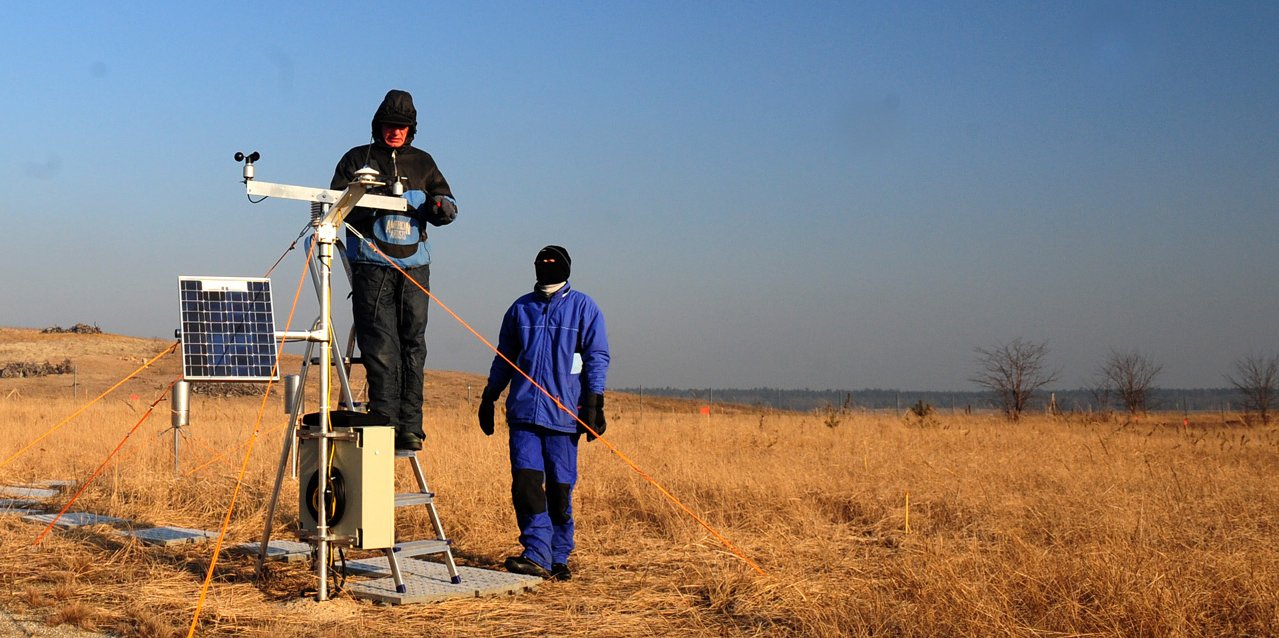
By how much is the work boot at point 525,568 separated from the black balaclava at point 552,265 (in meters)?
1.76

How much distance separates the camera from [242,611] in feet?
18.1

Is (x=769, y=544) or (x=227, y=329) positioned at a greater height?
(x=227, y=329)

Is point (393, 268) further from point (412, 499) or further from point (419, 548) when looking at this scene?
point (419, 548)

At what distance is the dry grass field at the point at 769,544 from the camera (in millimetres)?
5137

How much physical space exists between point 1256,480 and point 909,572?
759cm

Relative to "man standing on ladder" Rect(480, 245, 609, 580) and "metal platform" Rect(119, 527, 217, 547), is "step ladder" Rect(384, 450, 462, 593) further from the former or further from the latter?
"metal platform" Rect(119, 527, 217, 547)

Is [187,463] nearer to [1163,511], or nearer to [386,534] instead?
[386,534]

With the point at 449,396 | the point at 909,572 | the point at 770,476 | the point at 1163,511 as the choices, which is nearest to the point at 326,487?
the point at 909,572

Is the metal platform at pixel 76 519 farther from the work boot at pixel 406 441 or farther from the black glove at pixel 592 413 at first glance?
the black glove at pixel 592 413

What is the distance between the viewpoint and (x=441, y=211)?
267 inches

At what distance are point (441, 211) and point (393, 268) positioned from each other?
456 millimetres

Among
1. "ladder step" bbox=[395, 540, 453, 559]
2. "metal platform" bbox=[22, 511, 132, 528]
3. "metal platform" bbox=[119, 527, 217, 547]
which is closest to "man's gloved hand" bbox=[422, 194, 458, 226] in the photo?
"ladder step" bbox=[395, 540, 453, 559]

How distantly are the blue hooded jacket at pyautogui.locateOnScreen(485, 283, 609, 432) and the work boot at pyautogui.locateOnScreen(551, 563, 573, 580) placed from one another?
83 centimetres

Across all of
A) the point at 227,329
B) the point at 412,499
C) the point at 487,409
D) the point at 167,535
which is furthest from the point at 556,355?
the point at 167,535
